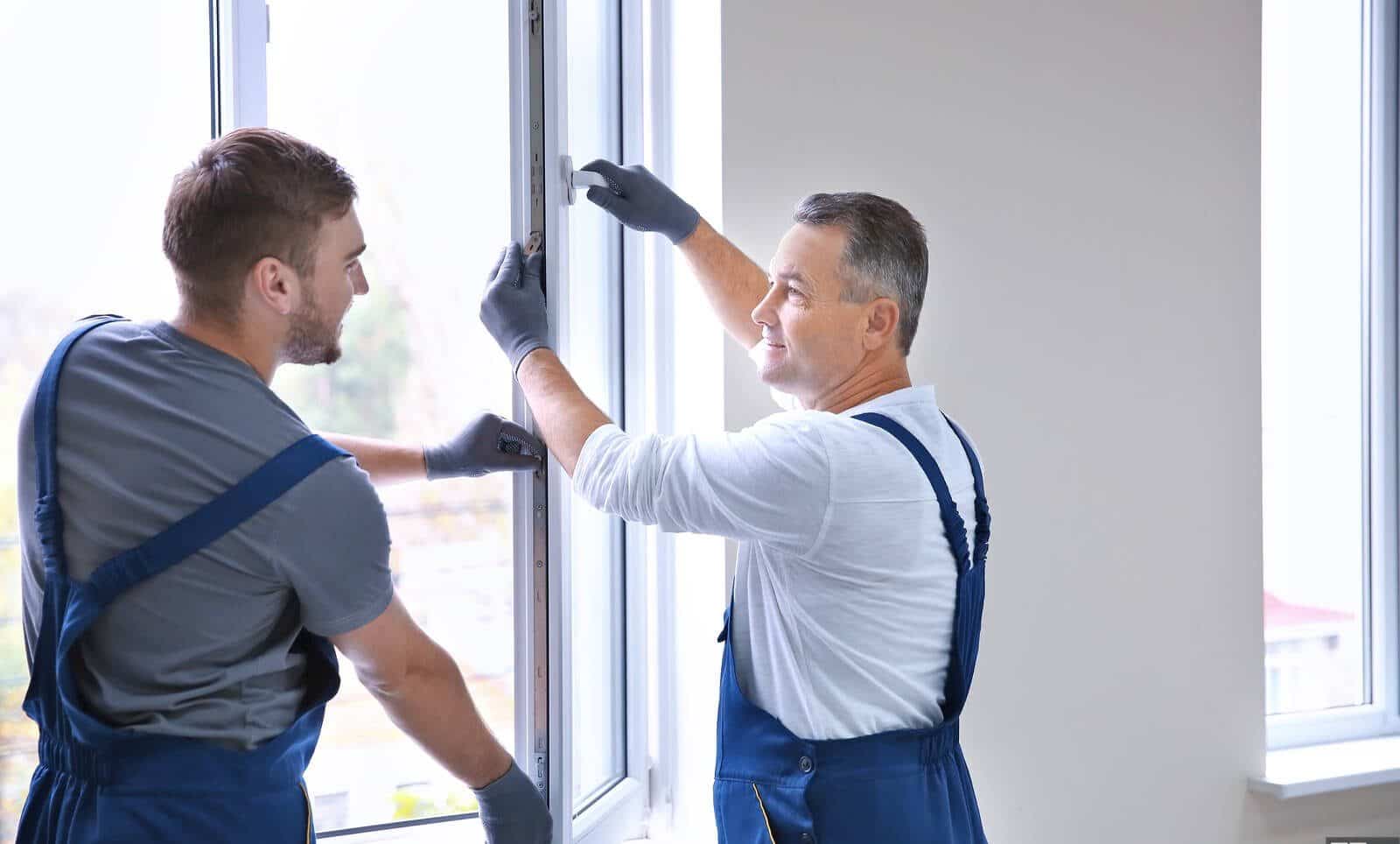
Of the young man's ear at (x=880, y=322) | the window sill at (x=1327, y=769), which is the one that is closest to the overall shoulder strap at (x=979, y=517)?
the young man's ear at (x=880, y=322)

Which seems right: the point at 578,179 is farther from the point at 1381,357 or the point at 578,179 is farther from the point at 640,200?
the point at 1381,357

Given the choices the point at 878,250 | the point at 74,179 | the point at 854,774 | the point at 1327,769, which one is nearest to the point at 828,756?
the point at 854,774

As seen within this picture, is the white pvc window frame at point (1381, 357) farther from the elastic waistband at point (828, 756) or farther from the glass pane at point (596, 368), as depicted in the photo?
the glass pane at point (596, 368)

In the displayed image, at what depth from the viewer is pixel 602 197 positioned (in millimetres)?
1440

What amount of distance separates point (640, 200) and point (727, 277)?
174 mm

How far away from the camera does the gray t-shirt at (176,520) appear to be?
98 cm

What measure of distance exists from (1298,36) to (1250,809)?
1778 mm

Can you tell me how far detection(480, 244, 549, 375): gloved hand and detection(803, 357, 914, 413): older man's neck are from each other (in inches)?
15.7

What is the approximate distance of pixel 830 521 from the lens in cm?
125

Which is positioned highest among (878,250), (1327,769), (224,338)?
(878,250)

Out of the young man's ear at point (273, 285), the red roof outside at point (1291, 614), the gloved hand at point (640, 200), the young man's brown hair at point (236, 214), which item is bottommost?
the red roof outside at point (1291, 614)

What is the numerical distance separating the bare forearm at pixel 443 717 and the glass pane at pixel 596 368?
346 mm

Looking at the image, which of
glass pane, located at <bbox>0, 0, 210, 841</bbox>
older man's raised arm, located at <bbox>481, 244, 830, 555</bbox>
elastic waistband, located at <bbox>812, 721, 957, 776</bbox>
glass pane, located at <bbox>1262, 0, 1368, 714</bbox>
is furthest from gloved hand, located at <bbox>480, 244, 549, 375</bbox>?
glass pane, located at <bbox>1262, 0, 1368, 714</bbox>

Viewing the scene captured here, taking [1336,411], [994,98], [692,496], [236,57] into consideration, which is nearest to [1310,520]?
[1336,411]
